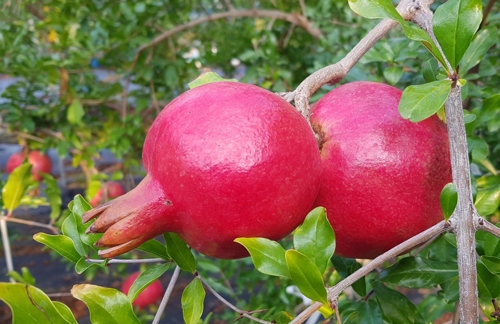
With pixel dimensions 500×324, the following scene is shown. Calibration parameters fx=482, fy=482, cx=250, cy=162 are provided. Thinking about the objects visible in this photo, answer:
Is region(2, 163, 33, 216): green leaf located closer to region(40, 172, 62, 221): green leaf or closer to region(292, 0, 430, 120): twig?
region(40, 172, 62, 221): green leaf

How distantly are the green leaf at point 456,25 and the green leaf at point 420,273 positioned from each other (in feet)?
0.83

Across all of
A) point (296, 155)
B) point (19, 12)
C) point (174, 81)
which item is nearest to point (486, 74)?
point (296, 155)

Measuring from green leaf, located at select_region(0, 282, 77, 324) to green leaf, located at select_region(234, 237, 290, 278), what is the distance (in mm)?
177

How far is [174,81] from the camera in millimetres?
1987

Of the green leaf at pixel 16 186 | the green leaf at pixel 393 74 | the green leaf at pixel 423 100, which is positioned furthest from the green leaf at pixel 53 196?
the green leaf at pixel 423 100

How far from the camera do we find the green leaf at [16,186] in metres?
1.25

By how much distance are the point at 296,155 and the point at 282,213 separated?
0.06m

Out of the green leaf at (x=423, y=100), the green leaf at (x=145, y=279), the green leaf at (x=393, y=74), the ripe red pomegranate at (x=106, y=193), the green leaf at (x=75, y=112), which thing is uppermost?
the green leaf at (x=423, y=100)

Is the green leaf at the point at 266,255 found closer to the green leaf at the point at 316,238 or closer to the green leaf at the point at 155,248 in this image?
the green leaf at the point at 316,238

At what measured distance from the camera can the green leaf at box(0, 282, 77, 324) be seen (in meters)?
0.41

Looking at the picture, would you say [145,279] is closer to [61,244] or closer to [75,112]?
[61,244]

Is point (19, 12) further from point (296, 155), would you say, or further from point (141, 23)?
point (296, 155)

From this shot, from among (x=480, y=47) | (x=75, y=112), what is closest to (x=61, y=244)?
(x=480, y=47)

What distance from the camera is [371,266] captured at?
42 centimetres
